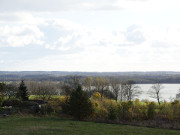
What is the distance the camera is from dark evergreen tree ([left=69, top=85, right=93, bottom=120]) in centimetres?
3391

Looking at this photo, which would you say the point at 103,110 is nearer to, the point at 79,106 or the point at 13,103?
the point at 79,106

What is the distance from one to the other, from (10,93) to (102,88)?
1022 inches

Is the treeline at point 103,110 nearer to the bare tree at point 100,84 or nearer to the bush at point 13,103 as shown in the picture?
the bush at point 13,103

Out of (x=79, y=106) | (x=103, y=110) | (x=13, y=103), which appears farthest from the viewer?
(x=13, y=103)

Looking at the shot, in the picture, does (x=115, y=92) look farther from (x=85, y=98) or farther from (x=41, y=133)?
(x=41, y=133)

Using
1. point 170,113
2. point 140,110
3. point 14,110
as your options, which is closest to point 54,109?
point 14,110

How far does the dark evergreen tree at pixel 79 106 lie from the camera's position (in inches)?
1335

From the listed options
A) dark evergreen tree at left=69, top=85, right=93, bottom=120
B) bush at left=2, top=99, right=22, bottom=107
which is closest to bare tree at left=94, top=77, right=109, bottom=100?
bush at left=2, top=99, right=22, bottom=107

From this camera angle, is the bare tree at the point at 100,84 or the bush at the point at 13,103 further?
the bare tree at the point at 100,84

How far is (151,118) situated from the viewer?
37.7 m

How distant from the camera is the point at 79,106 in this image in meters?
34.0

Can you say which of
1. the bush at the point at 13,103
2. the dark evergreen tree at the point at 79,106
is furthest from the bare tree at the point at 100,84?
the dark evergreen tree at the point at 79,106

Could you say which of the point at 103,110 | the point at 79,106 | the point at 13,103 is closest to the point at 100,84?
the point at 13,103

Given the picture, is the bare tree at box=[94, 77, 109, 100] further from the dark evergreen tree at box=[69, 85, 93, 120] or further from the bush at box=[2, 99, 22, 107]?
the dark evergreen tree at box=[69, 85, 93, 120]
